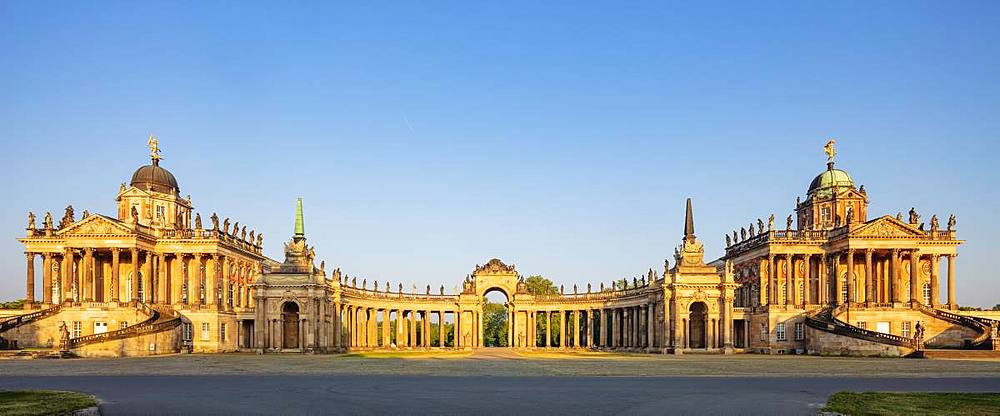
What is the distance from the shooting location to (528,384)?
34.7 metres

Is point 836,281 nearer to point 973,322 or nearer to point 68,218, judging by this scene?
point 973,322

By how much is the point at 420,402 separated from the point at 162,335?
60278 millimetres

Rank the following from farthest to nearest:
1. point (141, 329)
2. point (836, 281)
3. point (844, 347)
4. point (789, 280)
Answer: point (789, 280) < point (836, 281) < point (844, 347) < point (141, 329)

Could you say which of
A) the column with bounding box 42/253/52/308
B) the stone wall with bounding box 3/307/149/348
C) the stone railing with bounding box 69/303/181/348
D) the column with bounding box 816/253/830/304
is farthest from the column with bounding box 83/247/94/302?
the column with bounding box 816/253/830/304

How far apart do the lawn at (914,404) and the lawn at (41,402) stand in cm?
2028

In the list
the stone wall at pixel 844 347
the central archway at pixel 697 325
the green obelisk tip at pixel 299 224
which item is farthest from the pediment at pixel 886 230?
the green obelisk tip at pixel 299 224

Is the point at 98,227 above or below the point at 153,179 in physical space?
below

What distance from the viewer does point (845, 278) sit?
9694cm

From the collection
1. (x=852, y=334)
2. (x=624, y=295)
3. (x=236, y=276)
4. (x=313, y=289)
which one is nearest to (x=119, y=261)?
(x=236, y=276)

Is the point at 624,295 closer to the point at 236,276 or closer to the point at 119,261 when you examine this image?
the point at 236,276

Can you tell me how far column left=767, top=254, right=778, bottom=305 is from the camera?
96.2 metres

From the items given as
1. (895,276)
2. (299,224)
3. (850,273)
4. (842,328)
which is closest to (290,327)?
(299,224)

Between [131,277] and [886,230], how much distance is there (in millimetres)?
74990

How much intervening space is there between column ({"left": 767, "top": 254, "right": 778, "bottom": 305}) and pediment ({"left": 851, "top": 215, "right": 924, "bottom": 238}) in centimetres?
866
